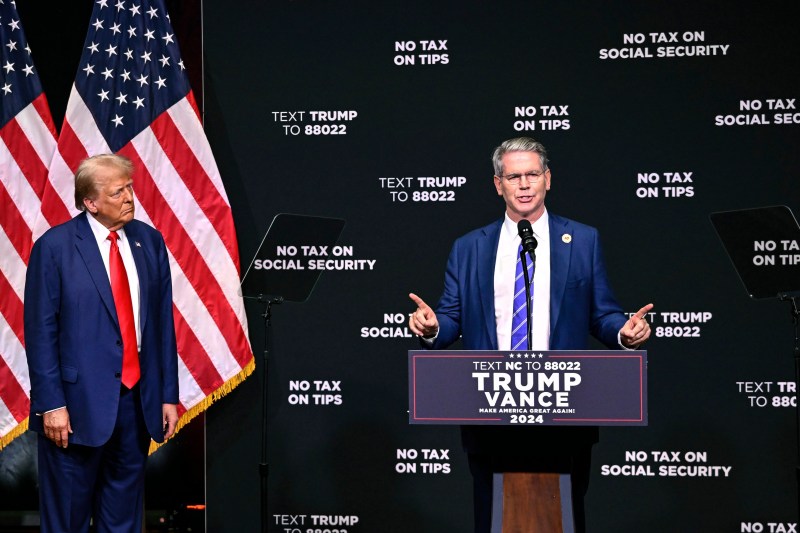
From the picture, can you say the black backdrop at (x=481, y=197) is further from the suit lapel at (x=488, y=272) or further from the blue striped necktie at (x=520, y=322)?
the blue striped necktie at (x=520, y=322)

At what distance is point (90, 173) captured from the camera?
3.32 m

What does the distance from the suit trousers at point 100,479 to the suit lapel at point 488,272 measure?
1.33 meters

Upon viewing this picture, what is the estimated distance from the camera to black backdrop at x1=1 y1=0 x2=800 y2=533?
4516mm

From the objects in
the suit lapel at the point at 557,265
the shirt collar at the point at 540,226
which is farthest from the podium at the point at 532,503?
the shirt collar at the point at 540,226

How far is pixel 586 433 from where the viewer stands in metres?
2.94

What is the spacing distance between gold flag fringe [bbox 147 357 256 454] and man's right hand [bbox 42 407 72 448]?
53.3 inches

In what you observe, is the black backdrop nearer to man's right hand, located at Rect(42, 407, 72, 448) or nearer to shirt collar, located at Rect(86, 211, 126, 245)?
shirt collar, located at Rect(86, 211, 126, 245)

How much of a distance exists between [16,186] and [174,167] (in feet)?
2.63

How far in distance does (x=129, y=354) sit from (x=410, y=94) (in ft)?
7.05

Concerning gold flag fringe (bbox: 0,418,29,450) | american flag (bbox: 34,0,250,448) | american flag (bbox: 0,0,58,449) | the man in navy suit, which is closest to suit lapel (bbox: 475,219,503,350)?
the man in navy suit

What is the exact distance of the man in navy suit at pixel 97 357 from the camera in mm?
3236

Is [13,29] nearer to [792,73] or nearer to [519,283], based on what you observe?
[519,283]

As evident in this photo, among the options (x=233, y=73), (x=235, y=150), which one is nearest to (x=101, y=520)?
(x=235, y=150)

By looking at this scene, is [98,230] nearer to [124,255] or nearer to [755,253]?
[124,255]
